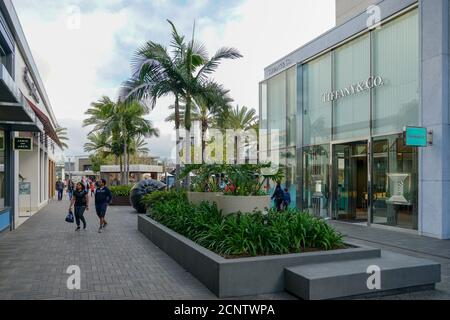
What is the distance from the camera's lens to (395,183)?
14.2m

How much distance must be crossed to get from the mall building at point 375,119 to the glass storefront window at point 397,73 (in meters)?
0.03

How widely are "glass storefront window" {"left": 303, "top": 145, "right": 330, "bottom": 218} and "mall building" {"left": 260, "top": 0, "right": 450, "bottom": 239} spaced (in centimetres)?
4

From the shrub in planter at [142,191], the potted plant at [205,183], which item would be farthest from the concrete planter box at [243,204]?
the shrub in planter at [142,191]

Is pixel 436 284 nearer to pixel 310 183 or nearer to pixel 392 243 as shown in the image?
pixel 392 243

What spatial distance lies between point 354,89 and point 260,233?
36.0 ft

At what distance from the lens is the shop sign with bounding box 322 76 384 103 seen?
15.3m

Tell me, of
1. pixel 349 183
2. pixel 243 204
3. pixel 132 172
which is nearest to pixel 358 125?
pixel 349 183

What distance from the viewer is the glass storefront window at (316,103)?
1814 centimetres

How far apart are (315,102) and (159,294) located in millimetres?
14320

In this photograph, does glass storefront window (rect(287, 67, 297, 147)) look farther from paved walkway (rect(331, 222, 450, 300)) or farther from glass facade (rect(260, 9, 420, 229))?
paved walkway (rect(331, 222, 450, 300))

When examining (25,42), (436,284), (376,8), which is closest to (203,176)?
(436,284)

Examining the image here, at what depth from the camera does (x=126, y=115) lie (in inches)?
1246

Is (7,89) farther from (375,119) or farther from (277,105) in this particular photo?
(277,105)

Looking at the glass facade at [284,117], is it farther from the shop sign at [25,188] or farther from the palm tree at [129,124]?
the shop sign at [25,188]
